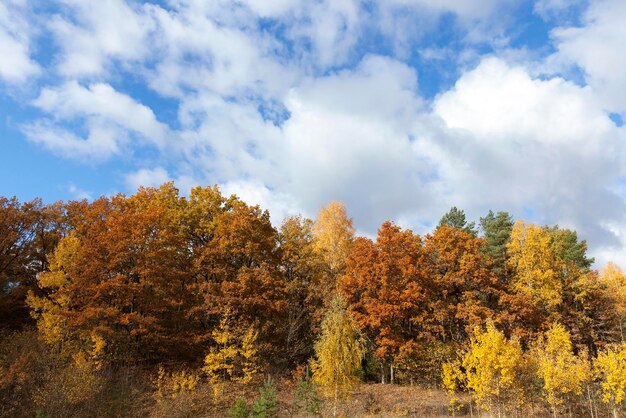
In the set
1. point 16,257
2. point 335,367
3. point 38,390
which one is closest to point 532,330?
point 335,367

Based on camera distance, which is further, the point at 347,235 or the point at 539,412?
the point at 347,235

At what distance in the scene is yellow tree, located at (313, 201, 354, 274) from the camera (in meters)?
47.7

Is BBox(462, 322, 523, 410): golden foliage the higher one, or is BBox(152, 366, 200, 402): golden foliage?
BBox(462, 322, 523, 410): golden foliage

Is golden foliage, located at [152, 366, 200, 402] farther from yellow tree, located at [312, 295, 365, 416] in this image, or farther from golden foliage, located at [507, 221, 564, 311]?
golden foliage, located at [507, 221, 564, 311]

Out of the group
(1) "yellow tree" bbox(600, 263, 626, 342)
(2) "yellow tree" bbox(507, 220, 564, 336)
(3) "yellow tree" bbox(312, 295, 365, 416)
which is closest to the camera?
(3) "yellow tree" bbox(312, 295, 365, 416)

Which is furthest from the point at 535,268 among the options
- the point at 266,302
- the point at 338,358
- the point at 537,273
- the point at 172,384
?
the point at 172,384

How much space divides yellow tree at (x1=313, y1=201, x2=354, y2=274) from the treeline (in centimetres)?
25

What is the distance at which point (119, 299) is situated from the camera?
3466cm

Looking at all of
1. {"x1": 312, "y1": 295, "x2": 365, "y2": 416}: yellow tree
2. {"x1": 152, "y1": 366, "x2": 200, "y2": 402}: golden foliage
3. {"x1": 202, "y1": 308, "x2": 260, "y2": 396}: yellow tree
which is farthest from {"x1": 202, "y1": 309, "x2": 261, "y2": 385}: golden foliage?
{"x1": 312, "y1": 295, "x2": 365, "y2": 416}: yellow tree

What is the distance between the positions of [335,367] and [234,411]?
756cm

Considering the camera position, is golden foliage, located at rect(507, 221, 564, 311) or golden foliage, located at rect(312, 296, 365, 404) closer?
golden foliage, located at rect(312, 296, 365, 404)

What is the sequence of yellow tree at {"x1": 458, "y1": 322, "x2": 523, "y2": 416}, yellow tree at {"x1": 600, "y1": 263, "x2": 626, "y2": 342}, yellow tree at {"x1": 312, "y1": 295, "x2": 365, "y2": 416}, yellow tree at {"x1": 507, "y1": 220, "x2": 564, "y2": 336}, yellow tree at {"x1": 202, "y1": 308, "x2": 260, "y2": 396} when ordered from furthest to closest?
yellow tree at {"x1": 600, "y1": 263, "x2": 626, "y2": 342}, yellow tree at {"x1": 507, "y1": 220, "x2": 564, "y2": 336}, yellow tree at {"x1": 202, "y1": 308, "x2": 260, "y2": 396}, yellow tree at {"x1": 312, "y1": 295, "x2": 365, "y2": 416}, yellow tree at {"x1": 458, "y1": 322, "x2": 523, "y2": 416}

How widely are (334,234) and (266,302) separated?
14044mm

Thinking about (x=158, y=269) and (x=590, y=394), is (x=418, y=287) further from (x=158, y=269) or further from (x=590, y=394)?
(x=158, y=269)
